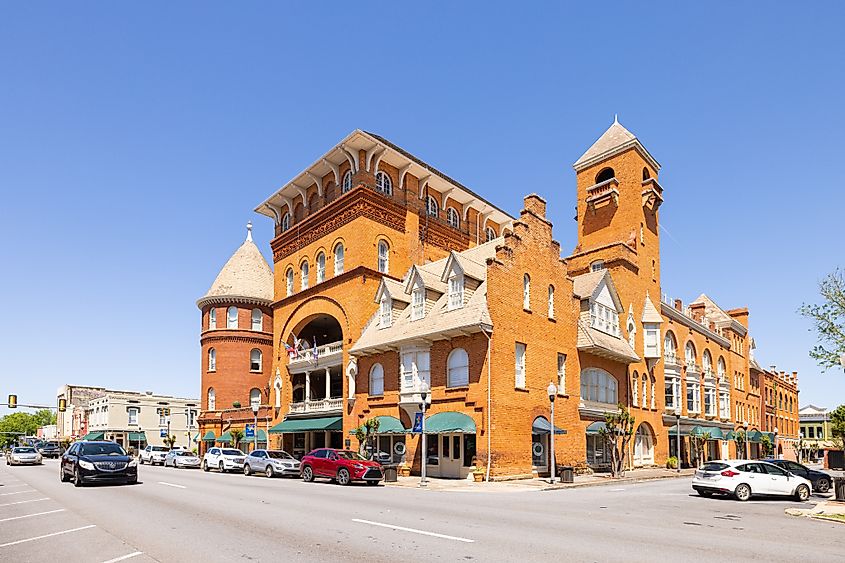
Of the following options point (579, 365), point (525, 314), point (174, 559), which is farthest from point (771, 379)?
point (174, 559)

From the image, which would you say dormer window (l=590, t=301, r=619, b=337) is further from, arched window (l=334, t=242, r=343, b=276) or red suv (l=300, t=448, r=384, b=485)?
red suv (l=300, t=448, r=384, b=485)

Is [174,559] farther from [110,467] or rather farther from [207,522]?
[110,467]

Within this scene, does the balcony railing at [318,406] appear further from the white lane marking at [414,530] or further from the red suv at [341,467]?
the white lane marking at [414,530]

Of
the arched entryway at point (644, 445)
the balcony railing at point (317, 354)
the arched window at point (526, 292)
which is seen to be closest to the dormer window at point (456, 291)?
the arched window at point (526, 292)

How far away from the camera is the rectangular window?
32.2 m

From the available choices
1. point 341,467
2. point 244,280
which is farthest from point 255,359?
point 341,467

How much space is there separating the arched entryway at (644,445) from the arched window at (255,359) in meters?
29.8

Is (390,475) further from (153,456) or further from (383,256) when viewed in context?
(153,456)

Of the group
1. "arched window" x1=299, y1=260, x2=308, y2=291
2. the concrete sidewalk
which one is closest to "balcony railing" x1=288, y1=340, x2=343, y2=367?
"arched window" x1=299, y1=260, x2=308, y2=291

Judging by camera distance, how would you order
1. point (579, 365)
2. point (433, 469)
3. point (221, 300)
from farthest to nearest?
1. point (221, 300)
2. point (579, 365)
3. point (433, 469)

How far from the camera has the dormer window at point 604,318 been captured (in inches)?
1555

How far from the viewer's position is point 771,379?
77875mm

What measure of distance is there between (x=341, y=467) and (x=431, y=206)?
24.4 meters

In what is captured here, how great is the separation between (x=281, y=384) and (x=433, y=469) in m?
18.0
